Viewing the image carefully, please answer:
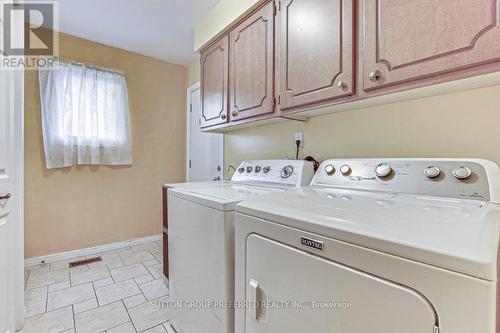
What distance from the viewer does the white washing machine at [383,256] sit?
45 cm

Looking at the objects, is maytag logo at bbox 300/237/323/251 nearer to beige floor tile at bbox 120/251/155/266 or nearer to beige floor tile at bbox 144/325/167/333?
beige floor tile at bbox 144/325/167/333

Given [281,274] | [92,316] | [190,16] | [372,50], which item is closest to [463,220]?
[281,274]

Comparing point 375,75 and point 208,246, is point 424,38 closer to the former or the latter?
point 375,75

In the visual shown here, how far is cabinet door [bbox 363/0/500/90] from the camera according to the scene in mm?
781

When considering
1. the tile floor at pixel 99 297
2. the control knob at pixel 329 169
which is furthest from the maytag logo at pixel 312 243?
the tile floor at pixel 99 297

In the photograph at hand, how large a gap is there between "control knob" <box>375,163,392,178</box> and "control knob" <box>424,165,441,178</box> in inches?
5.5

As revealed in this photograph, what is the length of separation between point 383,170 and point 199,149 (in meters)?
2.46

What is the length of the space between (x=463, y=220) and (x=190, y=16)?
2.56m

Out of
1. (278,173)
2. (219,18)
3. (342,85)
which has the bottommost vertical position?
(278,173)

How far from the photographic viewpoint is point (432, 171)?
96 cm

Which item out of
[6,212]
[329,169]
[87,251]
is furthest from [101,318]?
[329,169]

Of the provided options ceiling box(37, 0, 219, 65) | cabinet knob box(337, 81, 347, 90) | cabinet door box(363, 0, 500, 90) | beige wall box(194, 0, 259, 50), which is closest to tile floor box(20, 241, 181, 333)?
cabinet knob box(337, 81, 347, 90)

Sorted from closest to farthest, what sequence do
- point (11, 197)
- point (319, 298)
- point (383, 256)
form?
point (383, 256) → point (319, 298) → point (11, 197)

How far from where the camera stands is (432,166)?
98 centimetres
